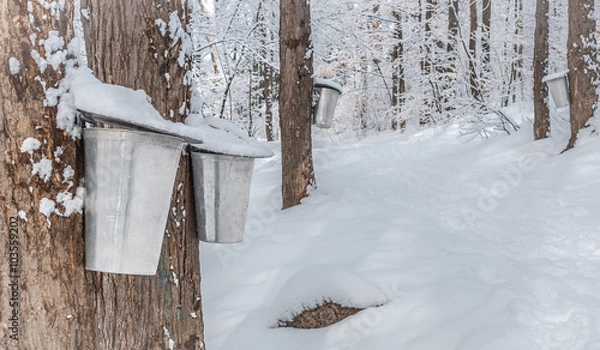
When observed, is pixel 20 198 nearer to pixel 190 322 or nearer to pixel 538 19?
pixel 190 322

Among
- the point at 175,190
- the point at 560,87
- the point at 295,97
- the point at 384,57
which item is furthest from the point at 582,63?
the point at 384,57

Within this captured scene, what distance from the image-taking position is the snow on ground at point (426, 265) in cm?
260

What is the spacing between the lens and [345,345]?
2.66m

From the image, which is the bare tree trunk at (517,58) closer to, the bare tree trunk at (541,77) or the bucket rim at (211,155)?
the bare tree trunk at (541,77)

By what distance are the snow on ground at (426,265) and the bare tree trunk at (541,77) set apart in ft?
3.37

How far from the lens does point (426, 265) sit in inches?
126

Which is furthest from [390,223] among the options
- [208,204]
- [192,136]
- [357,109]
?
[357,109]

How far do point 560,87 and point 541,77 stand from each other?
3.50 ft

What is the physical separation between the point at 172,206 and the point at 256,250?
2.23m

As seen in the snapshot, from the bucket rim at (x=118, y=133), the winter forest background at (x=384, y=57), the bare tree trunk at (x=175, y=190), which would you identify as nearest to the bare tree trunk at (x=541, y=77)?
the winter forest background at (x=384, y=57)

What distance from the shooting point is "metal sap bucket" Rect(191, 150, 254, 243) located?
1.67 m

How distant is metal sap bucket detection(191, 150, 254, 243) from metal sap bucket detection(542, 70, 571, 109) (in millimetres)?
5228

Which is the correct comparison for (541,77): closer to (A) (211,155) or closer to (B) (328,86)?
(B) (328,86)

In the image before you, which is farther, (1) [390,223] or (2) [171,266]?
(1) [390,223]
